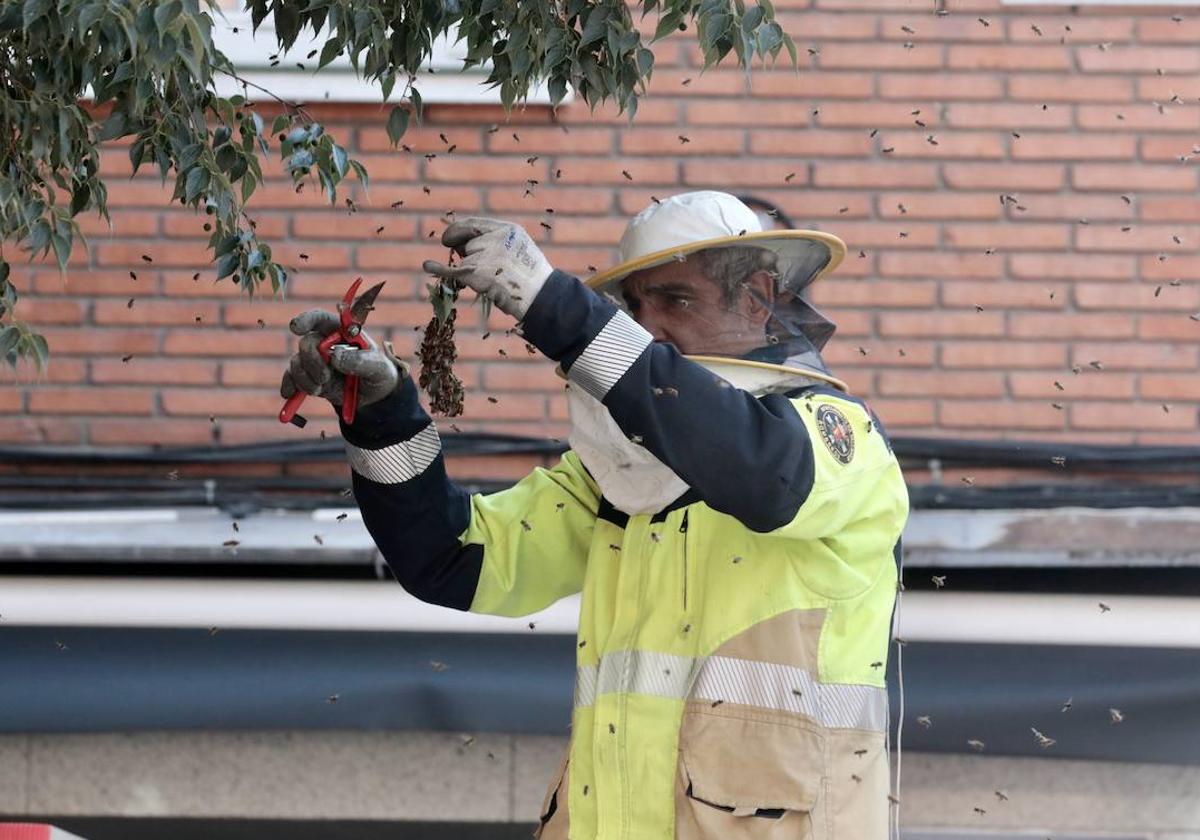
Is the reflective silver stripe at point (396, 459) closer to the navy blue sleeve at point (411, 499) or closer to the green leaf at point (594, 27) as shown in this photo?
the navy blue sleeve at point (411, 499)

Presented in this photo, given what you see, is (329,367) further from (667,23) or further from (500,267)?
(667,23)

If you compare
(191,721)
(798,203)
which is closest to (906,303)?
(798,203)

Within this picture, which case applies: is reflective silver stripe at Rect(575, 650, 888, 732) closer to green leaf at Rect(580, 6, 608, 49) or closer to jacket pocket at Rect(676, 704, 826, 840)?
jacket pocket at Rect(676, 704, 826, 840)

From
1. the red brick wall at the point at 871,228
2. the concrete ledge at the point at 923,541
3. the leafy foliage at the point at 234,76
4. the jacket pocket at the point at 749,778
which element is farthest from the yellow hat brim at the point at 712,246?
the red brick wall at the point at 871,228

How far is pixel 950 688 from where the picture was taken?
4.96 m

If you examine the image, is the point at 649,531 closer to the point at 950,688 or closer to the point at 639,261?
the point at 639,261

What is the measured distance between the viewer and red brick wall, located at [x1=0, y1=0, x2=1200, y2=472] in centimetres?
550

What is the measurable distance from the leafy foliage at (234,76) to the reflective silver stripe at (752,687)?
3.39ft

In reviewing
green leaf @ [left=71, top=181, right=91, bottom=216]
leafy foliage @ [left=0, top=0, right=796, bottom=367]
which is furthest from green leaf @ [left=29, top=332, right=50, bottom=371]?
green leaf @ [left=71, top=181, right=91, bottom=216]

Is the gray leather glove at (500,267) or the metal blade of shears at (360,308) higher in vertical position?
the gray leather glove at (500,267)

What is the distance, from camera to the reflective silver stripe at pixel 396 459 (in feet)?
10.9

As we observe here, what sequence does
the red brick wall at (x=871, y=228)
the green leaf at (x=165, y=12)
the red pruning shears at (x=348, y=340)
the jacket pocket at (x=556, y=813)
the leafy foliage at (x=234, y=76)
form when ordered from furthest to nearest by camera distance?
1. the red brick wall at (x=871, y=228)
2. the jacket pocket at (x=556, y=813)
3. the red pruning shears at (x=348, y=340)
4. the leafy foliage at (x=234, y=76)
5. the green leaf at (x=165, y=12)

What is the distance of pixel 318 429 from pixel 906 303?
2.00 meters

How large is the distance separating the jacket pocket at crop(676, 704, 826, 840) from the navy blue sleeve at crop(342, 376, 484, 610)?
688mm
